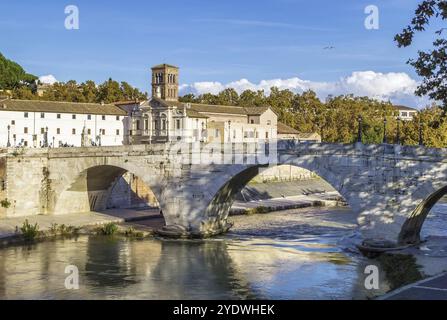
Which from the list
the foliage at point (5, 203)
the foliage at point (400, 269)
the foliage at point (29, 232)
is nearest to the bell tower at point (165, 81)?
the foliage at point (5, 203)

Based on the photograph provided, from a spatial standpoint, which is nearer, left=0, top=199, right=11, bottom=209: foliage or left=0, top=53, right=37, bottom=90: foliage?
A: left=0, top=199, right=11, bottom=209: foliage

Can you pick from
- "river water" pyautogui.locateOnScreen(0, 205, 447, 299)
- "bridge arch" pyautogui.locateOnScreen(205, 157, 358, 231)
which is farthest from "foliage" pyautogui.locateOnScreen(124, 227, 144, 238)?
"bridge arch" pyautogui.locateOnScreen(205, 157, 358, 231)

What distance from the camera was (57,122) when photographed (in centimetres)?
5016

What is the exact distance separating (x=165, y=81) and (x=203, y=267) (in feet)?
137

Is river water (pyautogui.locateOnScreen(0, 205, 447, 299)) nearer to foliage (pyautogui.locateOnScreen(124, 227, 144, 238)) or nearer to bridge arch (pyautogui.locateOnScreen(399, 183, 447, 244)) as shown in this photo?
foliage (pyautogui.locateOnScreen(124, 227, 144, 238))

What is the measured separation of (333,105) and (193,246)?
191ft

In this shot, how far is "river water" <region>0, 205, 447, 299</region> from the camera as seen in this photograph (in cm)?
1789

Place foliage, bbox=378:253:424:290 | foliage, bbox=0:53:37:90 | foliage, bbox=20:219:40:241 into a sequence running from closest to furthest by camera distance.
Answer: foliage, bbox=378:253:424:290
foliage, bbox=20:219:40:241
foliage, bbox=0:53:37:90

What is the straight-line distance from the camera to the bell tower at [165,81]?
201ft

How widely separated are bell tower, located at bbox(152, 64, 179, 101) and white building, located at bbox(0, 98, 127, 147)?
6.40 m

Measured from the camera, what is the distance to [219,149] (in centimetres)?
2666

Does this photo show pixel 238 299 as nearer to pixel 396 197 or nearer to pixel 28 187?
pixel 396 197

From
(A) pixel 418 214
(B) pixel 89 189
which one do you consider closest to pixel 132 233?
(B) pixel 89 189
